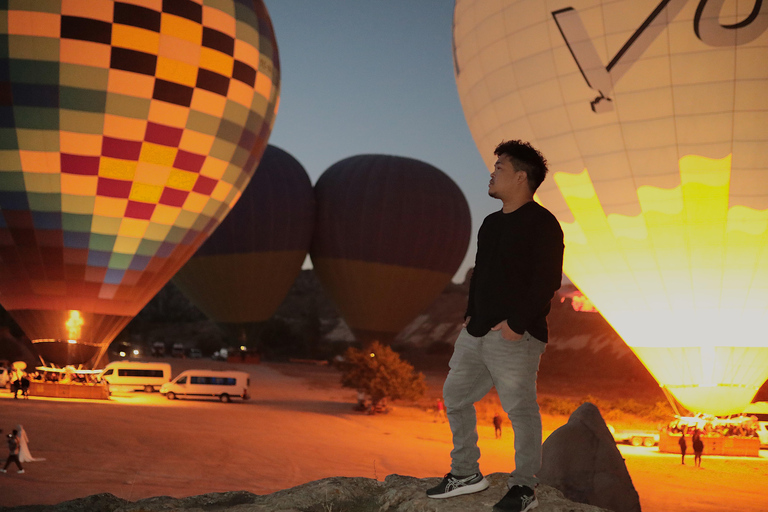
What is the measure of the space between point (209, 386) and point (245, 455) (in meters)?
12.5

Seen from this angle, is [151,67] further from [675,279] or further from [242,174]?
[675,279]

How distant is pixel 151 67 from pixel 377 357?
1167 centimetres

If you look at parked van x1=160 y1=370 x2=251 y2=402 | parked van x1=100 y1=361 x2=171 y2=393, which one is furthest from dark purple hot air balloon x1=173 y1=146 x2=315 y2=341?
parked van x1=160 y1=370 x2=251 y2=402

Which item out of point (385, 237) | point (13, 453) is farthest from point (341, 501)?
point (385, 237)

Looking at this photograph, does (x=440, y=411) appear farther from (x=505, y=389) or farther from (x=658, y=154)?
(x=505, y=389)

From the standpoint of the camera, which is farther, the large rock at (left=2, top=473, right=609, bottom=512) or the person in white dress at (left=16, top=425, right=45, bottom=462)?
the person in white dress at (left=16, top=425, right=45, bottom=462)

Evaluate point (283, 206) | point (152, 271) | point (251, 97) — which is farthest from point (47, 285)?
point (283, 206)

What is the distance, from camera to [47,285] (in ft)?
54.1

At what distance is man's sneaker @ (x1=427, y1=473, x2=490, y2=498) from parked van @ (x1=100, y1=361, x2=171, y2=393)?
943 inches

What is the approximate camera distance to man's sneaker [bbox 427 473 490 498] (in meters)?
3.22

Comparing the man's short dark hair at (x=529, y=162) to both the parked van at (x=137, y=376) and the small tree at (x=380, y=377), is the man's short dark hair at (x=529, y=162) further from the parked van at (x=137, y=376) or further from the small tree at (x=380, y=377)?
the parked van at (x=137, y=376)

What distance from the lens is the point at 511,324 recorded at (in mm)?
3121

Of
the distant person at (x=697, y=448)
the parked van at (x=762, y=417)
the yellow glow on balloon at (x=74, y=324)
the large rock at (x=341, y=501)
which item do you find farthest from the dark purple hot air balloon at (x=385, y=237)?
the large rock at (x=341, y=501)

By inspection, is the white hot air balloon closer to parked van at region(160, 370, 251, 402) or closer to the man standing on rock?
the man standing on rock
